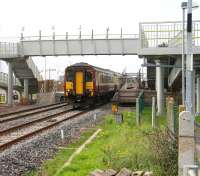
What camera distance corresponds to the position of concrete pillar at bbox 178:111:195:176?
7254 mm

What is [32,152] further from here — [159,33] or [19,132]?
[159,33]

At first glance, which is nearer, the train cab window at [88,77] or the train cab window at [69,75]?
the train cab window at [88,77]

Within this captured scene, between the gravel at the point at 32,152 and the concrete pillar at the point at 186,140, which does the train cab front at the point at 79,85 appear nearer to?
the gravel at the point at 32,152

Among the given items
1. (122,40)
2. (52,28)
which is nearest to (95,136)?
(122,40)

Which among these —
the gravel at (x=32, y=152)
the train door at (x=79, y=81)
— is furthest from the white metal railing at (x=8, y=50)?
the gravel at (x=32, y=152)

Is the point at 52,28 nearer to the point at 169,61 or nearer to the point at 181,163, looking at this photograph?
the point at 169,61

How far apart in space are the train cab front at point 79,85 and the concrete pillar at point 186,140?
27.9m

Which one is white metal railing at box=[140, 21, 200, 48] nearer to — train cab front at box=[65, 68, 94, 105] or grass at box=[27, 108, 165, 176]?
train cab front at box=[65, 68, 94, 105]

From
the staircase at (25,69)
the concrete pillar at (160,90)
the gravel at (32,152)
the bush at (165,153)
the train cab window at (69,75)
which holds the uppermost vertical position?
the staircase at (25,69)

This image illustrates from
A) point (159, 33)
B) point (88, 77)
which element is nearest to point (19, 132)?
point (159, 33)

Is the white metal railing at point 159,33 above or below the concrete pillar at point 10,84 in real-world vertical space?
above

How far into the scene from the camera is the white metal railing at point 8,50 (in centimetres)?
4122

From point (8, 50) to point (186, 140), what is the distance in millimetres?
35339

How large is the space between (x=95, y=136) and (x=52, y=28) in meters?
24.2
